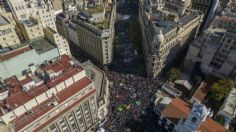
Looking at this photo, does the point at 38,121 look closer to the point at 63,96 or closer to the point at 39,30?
the point at 63,96

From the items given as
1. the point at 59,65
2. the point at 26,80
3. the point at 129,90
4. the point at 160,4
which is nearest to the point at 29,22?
the point at 59,65

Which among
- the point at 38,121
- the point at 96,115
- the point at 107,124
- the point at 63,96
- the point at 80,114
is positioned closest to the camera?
the point at 38,121

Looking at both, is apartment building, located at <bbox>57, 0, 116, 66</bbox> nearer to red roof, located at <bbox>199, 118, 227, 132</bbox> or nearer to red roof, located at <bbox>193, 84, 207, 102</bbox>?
red roof, located at <bbox>193, 84, 207, 102</bbox>

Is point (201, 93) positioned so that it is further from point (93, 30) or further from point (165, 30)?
point (93, 30)

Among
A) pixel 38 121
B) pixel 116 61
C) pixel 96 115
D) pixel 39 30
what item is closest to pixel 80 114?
pixel 96 115

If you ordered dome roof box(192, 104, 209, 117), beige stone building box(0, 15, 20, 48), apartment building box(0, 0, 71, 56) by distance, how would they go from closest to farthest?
dome roof box(192, 104, 209, 117) → beige stone building box(0, 15, 20, 48) → apartment building box(0, 0, 71, 56)

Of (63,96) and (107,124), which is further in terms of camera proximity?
(107,124)

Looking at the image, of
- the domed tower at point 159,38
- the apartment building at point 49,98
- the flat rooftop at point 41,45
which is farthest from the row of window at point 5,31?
the domed tower at point 159,38

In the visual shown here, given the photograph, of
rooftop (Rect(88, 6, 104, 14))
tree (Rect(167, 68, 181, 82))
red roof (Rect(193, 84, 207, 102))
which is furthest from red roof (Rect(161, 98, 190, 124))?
rooftop (Rect(88, 6, 104, 14))
